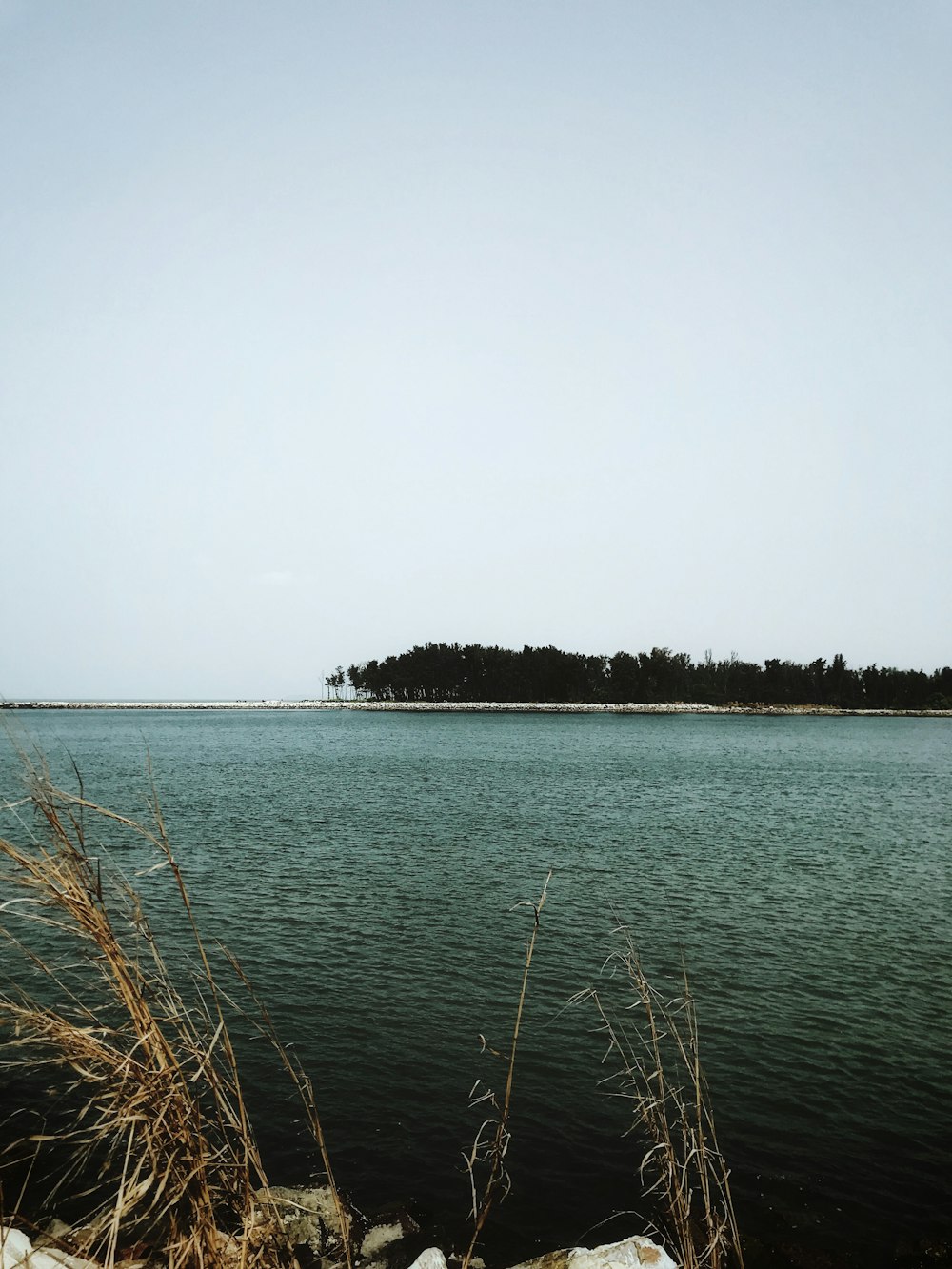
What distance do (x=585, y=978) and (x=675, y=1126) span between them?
5226mm

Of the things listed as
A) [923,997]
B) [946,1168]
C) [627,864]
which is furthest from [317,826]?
[946,1168]

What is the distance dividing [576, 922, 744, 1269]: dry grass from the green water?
1.22 feet

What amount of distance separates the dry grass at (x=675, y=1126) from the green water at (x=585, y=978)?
1.22 feet

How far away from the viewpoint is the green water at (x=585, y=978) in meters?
9.16

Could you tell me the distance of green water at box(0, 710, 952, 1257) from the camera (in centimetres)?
916

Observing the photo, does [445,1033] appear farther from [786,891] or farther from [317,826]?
[317,826]

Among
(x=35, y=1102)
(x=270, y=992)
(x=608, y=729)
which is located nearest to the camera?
(x=35, y=1102)

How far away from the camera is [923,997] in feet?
48.1

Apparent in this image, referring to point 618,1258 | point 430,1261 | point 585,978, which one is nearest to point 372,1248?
point 430,1261

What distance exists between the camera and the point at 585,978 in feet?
50.0

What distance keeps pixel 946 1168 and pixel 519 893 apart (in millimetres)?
12583

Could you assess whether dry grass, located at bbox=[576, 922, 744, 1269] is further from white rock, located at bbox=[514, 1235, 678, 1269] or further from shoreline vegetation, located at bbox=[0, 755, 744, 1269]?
white rock, located at bbox=[514, 1235, 678, 1269]

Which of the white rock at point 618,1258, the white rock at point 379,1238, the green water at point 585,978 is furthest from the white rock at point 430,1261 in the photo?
the green water at point 585,978

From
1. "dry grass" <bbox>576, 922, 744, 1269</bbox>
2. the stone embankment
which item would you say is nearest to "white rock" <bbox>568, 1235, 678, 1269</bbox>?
the stone embankment
